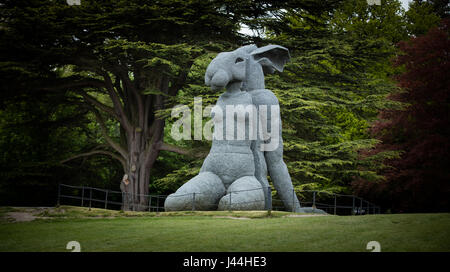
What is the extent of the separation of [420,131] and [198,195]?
13.2m

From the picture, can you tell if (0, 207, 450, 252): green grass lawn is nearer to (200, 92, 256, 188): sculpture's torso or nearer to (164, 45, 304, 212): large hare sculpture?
(164, 45, 304, 212): large hare sculpture

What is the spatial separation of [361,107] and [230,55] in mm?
9791

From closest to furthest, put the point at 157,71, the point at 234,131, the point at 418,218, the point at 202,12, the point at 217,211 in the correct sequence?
the point at 418,218 < the point at 217,211 < the point at 234,131 < the point at 202,12 < the point at 157,71

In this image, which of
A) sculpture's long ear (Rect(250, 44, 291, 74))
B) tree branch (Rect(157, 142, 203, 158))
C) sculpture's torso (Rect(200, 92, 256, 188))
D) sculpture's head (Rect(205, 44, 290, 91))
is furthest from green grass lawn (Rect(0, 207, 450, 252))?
tree branch (Rect(157, 142, 203, 158))

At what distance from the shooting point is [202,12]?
17.4 metres

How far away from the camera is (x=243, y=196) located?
31.1ft

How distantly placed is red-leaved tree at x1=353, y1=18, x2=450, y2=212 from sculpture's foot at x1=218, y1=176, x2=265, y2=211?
34.2 feet

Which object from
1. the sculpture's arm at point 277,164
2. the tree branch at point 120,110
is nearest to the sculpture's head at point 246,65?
the sculpture's arm at point 277,164

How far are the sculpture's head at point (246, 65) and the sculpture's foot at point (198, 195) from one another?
1.95 meters

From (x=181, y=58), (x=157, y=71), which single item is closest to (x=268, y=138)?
(x=181, y=58)

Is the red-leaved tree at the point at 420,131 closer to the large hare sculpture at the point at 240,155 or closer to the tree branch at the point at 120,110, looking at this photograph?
the large hare sculpture at the point at 240,155

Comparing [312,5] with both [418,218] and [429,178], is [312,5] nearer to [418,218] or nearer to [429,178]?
[429,178]

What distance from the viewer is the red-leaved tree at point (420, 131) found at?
1866 centimetres

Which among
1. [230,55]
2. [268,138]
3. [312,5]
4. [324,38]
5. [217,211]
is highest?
[312,5]
